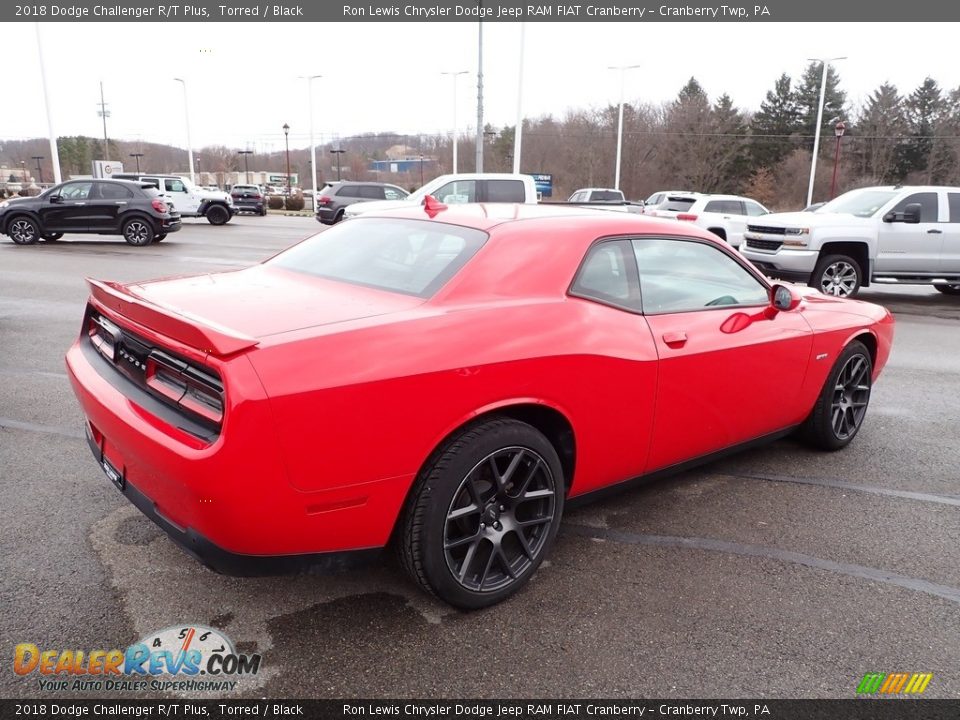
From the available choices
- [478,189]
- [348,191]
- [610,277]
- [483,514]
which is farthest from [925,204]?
[348,191]

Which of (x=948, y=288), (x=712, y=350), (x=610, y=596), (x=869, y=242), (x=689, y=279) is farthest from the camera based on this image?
(x=948, y=288)

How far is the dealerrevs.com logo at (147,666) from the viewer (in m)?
2.34

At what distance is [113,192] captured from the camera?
57.4 feet

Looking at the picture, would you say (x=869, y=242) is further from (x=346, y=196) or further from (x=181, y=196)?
(x=181, y=196)

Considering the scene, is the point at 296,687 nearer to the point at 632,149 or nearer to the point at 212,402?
the point at 212,402

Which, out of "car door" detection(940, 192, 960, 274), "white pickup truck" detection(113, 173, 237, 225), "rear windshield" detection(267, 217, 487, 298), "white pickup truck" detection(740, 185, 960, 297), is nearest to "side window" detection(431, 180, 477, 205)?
"white pickup truck" detection(740, 185, 960, 297)

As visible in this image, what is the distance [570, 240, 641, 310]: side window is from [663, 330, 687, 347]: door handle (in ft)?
0.63

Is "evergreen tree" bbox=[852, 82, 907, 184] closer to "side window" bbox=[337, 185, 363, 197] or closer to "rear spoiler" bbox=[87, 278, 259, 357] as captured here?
"side window" bbox=[337, 185, 363, 197]

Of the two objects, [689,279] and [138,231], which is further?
[138,231]

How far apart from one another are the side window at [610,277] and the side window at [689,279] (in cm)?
7

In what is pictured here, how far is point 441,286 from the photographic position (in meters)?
2.91

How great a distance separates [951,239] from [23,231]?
1956cm

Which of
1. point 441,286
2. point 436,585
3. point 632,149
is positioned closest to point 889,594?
point 436,585

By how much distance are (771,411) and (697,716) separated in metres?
2.10
